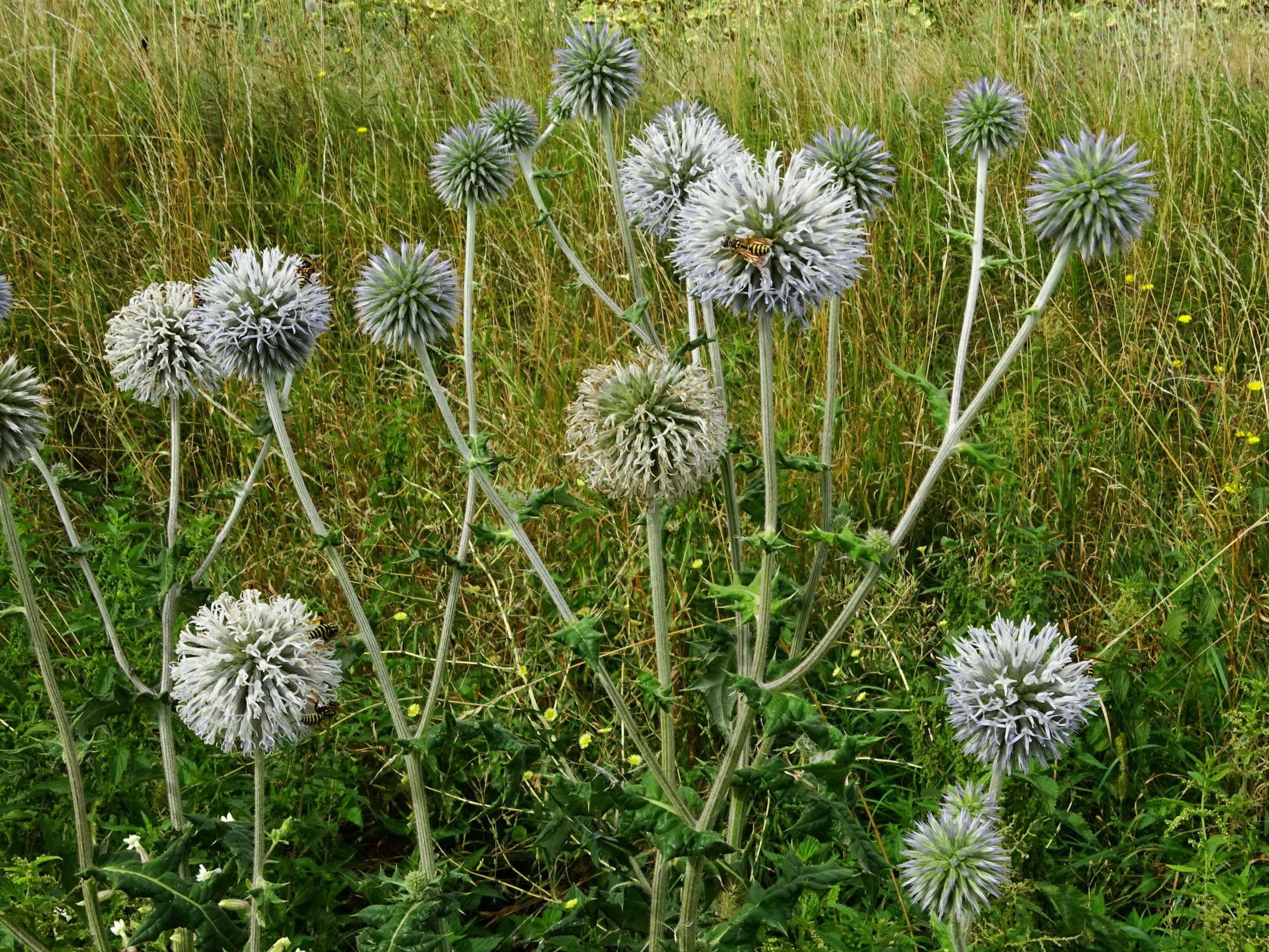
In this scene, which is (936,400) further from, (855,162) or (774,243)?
(855,162)

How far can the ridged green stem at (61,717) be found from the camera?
2.09 m

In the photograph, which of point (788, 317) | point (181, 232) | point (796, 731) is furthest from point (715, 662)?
point (181, 232)

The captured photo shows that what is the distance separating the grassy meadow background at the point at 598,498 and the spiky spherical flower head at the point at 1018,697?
0.31 meters

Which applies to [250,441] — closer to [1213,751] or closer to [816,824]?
[816,824]

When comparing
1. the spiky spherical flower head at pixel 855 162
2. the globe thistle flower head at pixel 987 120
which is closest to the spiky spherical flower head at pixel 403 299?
the spiky spherical flower head at pixel 855 162

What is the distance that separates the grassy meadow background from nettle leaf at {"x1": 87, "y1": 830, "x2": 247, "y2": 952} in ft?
0.69

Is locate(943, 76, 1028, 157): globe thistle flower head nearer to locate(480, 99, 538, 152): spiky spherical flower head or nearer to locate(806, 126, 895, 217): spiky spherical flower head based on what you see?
locate(806, 126, 895, 217): spiky spherical flower head

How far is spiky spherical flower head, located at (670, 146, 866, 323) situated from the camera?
6.57 ft

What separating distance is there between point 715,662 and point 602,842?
0.45 metres

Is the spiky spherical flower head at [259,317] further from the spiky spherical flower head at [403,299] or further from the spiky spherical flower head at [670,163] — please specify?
the spiky spherical flower head at [670,163]

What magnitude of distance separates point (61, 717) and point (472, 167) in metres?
1.62

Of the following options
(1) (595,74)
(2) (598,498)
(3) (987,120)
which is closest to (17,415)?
(1) (595,74)

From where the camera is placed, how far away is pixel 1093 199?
7.43 feet

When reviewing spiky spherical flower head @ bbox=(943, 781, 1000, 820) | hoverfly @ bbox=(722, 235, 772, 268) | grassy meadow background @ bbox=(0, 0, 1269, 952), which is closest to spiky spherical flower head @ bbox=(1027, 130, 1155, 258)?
grassy meadow background @ bbox=(0, 0, 1269, 952)
